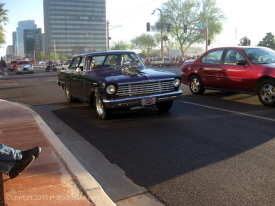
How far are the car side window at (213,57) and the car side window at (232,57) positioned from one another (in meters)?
0.28

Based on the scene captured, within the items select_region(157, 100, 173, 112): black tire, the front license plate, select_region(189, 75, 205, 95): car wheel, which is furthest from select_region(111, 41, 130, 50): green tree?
the front license plate

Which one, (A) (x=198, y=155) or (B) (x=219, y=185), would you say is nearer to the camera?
(B) (x=219, y=185)

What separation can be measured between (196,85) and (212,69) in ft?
3.52

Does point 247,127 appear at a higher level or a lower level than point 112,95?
lower

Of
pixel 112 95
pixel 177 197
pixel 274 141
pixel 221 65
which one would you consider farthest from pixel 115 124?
pixel 221 65

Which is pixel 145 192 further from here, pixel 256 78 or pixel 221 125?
pixel 256 78

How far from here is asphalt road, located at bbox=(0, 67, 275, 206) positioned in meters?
3.42

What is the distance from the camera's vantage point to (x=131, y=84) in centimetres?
A: 676

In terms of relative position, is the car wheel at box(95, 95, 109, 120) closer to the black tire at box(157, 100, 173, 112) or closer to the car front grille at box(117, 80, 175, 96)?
the car front grille at box(117, 80, 175, 96)

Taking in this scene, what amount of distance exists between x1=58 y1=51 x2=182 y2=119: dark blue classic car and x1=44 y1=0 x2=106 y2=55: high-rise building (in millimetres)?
141596

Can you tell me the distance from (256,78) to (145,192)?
5969 mm

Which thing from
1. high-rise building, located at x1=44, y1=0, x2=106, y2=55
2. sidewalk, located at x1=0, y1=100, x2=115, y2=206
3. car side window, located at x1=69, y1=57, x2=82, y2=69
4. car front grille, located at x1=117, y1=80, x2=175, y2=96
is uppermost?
high-rise building, located at x1=44, y1=0, x2=106, y2=55

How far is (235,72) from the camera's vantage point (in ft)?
29.4

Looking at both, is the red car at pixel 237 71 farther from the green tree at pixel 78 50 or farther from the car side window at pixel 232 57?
the green tree at pixel 78 50
